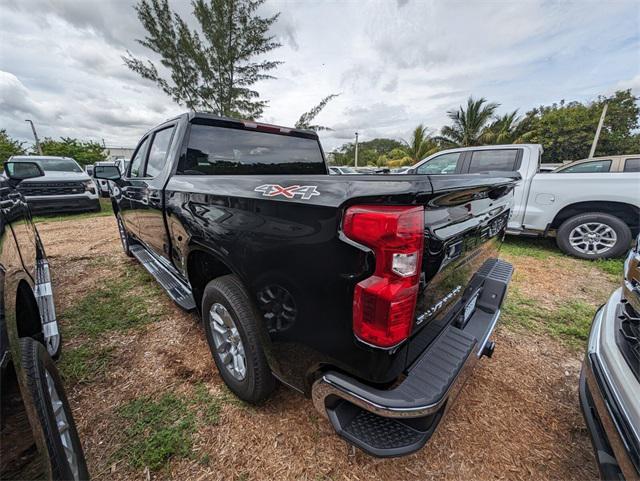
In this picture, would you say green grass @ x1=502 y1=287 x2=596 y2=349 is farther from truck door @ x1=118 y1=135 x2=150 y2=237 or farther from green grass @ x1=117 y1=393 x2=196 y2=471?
truck door @ x1=118 y1=135 x2=150 y2=237

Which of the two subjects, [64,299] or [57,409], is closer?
[57,409]

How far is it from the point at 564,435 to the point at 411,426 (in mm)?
1305

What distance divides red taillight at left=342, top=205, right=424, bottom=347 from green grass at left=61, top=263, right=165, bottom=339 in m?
2.72

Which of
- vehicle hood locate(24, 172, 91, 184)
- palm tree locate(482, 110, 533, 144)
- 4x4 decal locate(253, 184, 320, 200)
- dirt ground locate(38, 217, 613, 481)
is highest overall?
palm tree locate(482, 110, 533, 144)

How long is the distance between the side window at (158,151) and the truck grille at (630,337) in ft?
10.8

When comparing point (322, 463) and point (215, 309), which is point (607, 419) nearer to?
point (322, 463)

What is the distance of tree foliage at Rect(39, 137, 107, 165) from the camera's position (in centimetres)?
2472

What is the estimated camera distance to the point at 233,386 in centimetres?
191

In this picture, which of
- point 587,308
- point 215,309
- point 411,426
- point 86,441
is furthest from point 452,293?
point 587,308

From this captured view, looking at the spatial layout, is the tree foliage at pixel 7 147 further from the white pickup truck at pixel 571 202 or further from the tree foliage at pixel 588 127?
the tree foliage at pixel 588 127

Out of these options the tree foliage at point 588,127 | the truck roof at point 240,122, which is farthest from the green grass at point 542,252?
the tree foliage at point 588,127

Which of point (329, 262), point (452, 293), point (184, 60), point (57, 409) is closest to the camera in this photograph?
point (329, 262)

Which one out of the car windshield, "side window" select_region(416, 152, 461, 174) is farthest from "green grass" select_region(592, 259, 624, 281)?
the car windshield

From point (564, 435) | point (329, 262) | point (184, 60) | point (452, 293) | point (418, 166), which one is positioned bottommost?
point (564, 435)
